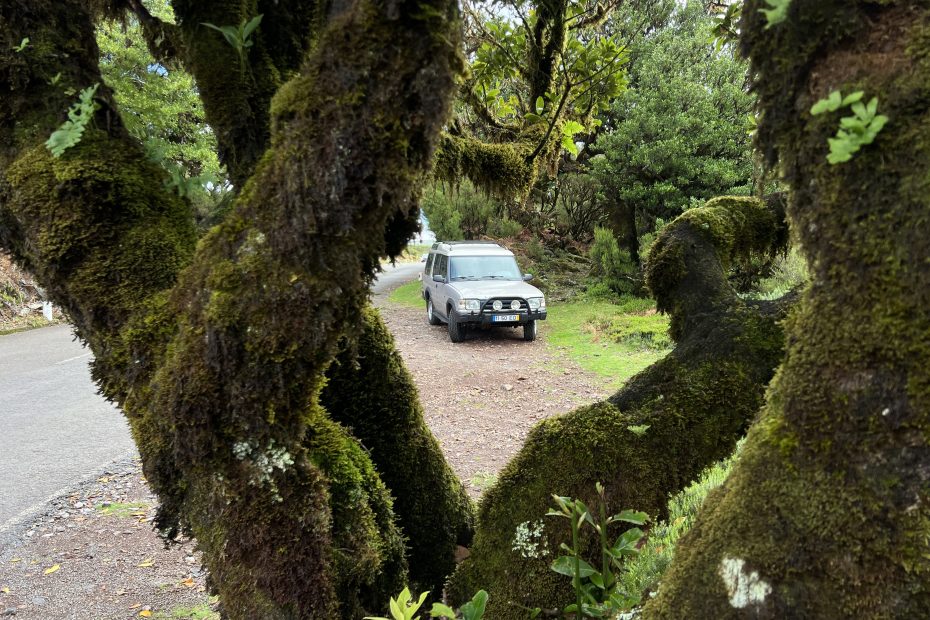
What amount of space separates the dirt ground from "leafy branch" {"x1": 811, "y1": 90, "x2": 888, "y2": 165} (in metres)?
2.61

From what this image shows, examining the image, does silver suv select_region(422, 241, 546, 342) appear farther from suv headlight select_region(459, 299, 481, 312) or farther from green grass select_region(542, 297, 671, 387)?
green grass select_region(542, 297, 671, 387)

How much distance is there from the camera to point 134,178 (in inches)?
84.4

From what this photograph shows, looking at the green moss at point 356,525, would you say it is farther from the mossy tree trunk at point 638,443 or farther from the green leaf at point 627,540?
the green leaf at point 627,540

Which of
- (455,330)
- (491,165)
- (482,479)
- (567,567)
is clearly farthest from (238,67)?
(455,330)

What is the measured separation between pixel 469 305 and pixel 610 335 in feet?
10.3

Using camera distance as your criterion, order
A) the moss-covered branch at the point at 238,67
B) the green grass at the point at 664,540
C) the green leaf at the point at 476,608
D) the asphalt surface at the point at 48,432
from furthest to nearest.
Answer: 1. the asphalt surface at the point at 48,432
2. the green grass at the point at 664,540
3. the moss-covered branch at the point at 238,67
4. the green leaf at the point at 476,608

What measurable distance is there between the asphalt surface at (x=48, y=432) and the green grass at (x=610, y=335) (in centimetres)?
651

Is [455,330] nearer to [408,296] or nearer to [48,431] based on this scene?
[48,431]

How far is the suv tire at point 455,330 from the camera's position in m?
12.2

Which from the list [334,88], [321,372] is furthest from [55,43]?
[321,372]

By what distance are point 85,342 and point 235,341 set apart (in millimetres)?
1000

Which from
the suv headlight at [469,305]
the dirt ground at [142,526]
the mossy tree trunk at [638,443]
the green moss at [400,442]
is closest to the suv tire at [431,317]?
the suv headlight at [469,305]

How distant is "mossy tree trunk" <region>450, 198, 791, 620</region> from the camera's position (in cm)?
229

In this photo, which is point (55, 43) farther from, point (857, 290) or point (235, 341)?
point (857, 290)
